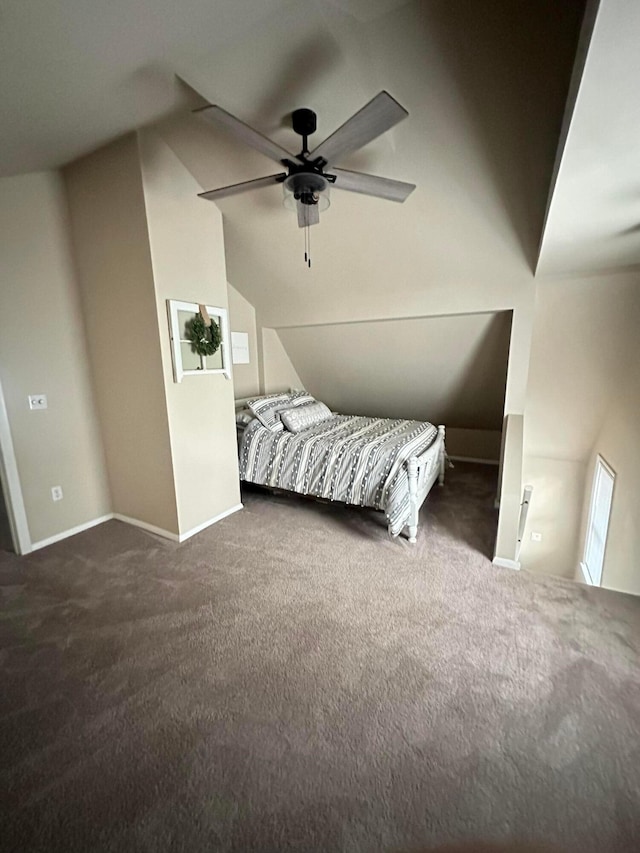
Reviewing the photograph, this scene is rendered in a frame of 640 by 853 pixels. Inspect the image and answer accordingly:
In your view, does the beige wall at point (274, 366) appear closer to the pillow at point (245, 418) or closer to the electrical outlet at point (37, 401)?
the pillow at point (245, 418)

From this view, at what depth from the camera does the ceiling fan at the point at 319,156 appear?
4.74ft

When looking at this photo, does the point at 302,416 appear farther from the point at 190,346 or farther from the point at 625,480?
the point at 625,480

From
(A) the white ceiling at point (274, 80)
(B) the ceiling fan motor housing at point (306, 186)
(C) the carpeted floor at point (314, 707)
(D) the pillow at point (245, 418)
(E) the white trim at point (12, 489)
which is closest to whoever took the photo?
(C) the carpeted floor at point (314, 707)

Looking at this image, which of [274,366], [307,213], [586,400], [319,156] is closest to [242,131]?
[319,156]

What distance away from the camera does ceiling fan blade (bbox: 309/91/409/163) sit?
137cm

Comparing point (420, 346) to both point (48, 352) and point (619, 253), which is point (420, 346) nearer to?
point (619, 253)

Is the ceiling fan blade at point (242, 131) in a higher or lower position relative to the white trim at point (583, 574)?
higher

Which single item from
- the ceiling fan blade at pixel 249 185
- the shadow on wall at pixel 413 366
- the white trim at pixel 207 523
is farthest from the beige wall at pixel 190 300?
the shadow on wall at pixel 413 366

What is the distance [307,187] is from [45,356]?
2.35 metres

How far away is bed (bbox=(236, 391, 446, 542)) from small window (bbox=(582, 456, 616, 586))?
1477 millimetres

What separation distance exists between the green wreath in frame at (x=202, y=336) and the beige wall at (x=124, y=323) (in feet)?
0.93

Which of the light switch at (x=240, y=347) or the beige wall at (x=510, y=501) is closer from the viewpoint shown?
the beige wall at (x=510, y=501)

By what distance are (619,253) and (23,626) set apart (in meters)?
4.26

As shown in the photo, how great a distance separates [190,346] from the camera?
2.77 m
